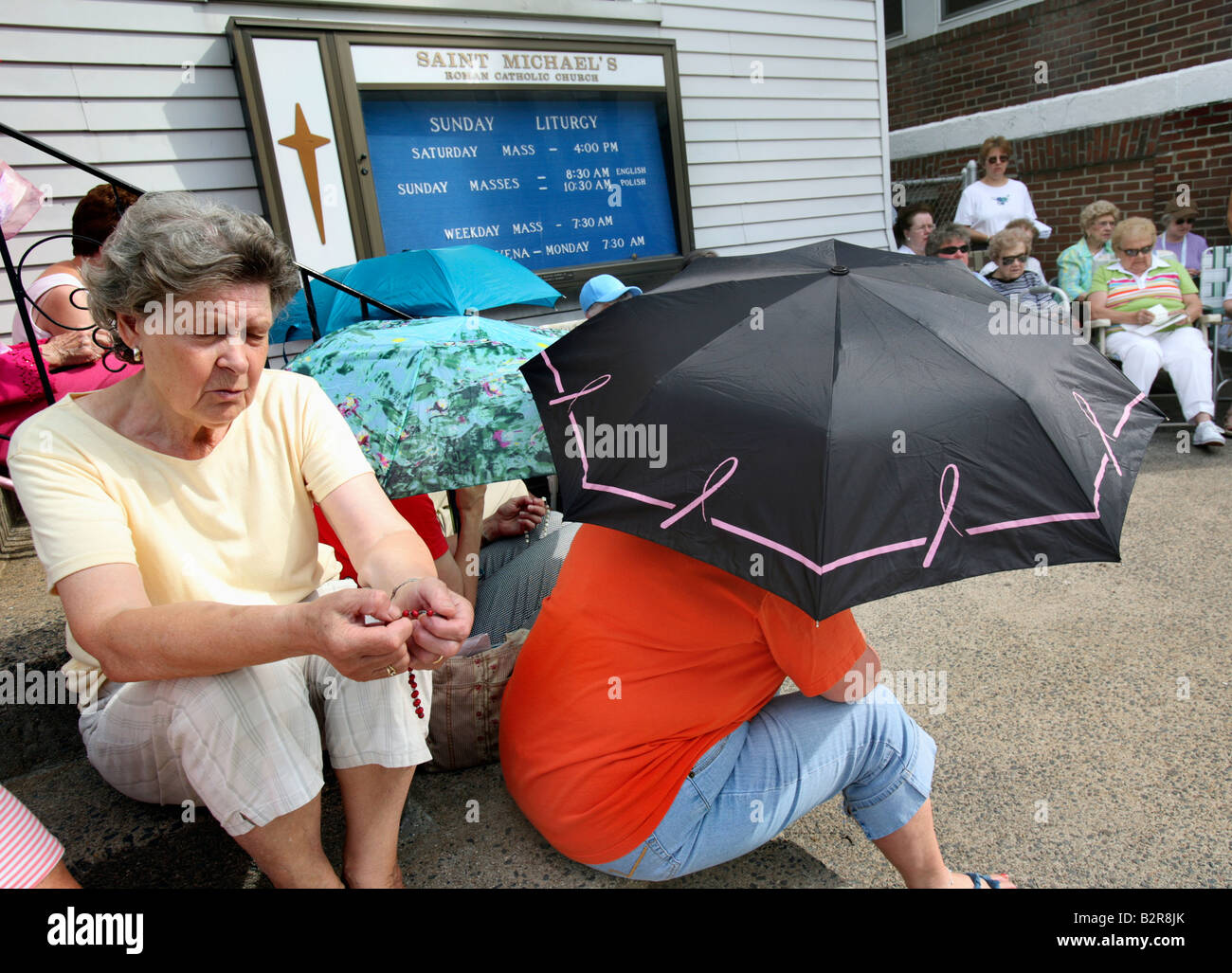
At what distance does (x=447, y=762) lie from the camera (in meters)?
2.21

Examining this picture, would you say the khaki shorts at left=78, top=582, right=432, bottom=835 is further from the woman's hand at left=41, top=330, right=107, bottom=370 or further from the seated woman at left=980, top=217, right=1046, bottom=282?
the seated woman at left=980, top=217, right=1046, bottom=282

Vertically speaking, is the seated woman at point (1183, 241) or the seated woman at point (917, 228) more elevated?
the seated woman at point (917, 228)

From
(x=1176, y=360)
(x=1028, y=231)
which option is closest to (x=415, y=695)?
(x=1176, y=360)

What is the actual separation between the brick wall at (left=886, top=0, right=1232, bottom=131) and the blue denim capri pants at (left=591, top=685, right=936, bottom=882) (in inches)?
416

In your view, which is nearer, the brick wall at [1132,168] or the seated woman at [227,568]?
the seated woman at [227,568]

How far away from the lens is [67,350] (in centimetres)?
289

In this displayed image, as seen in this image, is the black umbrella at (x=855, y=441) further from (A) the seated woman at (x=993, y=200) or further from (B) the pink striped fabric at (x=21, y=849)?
(A) the seated woman at (x=993, y=200)

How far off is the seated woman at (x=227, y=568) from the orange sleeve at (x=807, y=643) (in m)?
0.57

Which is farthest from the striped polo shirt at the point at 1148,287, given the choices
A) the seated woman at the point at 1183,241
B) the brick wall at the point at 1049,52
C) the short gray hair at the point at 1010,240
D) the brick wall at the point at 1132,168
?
the brick wall at the point at 1049,52

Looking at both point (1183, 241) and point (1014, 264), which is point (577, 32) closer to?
point (1014, 264)

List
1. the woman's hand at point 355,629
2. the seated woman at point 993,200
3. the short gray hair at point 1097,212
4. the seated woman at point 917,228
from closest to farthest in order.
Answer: the woman's hand at point 355,629, the short gray hair at point 1097,212, the seated woman at point 917,228, the seated woman at point 993,200

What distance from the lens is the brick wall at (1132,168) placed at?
28.4 feet

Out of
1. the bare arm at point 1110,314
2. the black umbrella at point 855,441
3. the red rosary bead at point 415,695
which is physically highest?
the black umbrella at point 855,441

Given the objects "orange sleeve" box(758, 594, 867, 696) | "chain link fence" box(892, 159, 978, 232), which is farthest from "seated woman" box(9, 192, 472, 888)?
"chain link fence" box(892, 159, 978, 232)
